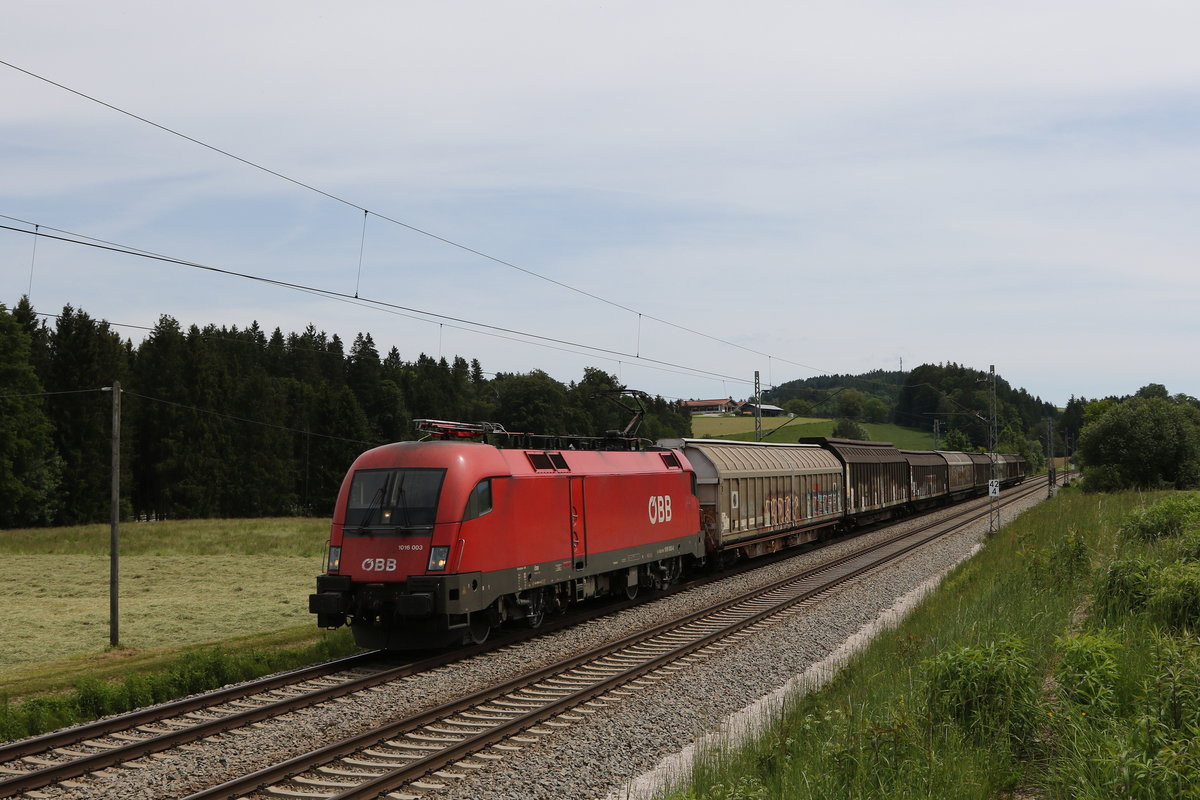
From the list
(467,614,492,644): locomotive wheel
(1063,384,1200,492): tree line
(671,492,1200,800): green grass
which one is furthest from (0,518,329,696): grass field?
(1063,384,1200,492): tree line

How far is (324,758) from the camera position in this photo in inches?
388

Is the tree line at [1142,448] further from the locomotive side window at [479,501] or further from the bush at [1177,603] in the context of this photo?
the locomotive side window at [479,501]

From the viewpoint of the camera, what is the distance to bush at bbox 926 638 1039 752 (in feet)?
28.1

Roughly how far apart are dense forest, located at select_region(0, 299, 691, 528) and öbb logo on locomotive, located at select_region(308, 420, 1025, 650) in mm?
42576

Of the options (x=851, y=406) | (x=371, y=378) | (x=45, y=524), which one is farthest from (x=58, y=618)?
(x=851, y=406)

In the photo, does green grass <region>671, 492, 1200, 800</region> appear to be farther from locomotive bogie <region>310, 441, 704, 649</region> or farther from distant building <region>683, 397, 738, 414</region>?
distant building <region>683, 397, 738, 414</region>

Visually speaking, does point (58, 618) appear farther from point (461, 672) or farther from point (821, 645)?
point (821, 645)

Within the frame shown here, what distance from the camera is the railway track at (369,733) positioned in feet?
30.7

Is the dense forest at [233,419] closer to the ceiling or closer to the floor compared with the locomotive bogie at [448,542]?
closer to the ceiling

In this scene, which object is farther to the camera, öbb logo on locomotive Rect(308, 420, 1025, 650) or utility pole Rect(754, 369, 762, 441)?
utility pole Rect(754, 369, 762, 441)

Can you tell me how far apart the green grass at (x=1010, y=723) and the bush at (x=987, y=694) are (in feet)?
0.04

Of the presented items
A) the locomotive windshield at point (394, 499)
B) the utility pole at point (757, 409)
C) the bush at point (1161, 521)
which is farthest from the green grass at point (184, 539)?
the bush at point (1161, 521)

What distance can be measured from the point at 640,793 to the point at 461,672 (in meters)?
5.63

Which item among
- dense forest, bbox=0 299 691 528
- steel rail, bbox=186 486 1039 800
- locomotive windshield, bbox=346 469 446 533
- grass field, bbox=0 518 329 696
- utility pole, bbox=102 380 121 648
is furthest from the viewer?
dense forest, bbox=0 299 691 528
